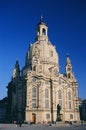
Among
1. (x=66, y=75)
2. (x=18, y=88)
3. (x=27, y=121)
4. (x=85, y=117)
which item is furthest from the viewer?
(x=85, y=117)

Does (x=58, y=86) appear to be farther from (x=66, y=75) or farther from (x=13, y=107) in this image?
(x=13, y=107)

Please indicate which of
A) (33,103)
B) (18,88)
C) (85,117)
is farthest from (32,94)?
(85,117)

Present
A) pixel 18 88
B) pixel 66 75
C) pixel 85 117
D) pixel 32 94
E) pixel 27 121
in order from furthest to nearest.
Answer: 1. pixel 85 117
2. pixel 66 75
3. pixel 18 88
4. pixel 32 94
5. pixel 27 121

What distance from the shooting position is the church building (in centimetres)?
7369

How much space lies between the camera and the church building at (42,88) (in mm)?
73688

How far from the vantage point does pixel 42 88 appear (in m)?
75.6

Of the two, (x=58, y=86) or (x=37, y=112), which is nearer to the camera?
(x=37, y=112)

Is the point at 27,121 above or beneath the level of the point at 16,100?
beneath

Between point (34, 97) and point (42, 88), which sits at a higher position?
point (42, 88)

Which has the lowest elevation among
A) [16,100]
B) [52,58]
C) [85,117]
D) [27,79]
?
[85,117]

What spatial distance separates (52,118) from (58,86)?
1150 cm

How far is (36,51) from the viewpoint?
85.0 meters

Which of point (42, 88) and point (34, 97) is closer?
point (34, 97)

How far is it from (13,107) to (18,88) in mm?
7074
